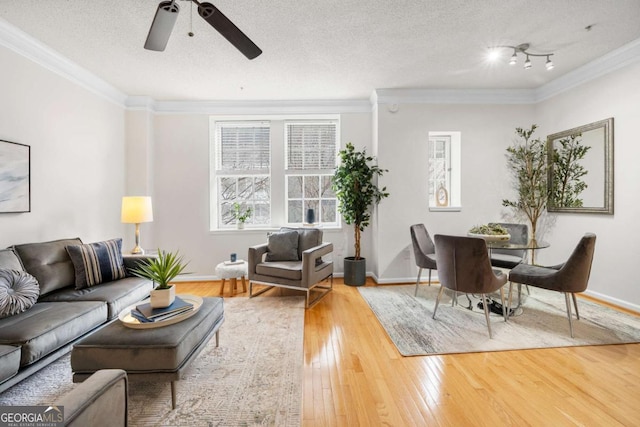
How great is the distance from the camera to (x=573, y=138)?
3738 mm

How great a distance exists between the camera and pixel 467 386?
1949 mm

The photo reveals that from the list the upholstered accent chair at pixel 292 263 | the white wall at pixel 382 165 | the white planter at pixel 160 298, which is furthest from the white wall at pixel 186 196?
the white planter at pixel 160 298

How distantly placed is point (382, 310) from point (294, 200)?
2.28 metres

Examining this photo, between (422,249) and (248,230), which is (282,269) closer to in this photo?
(248,230)

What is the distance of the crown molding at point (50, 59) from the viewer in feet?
8.64

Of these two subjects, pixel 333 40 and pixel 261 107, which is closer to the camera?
pixel 333 40

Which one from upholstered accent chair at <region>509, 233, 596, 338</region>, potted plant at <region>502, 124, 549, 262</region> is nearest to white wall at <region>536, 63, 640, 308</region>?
potted plant at <region>502, 124, 549, 262</region>

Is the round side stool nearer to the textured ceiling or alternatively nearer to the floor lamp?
the floor lamp

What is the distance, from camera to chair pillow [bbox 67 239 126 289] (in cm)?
271

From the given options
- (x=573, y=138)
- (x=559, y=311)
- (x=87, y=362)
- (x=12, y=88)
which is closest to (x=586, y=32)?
(x=573, y=138)

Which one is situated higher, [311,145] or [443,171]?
[311,145]

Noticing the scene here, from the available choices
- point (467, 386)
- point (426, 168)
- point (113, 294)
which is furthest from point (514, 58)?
point (113, 294)

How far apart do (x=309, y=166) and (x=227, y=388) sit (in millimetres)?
3431

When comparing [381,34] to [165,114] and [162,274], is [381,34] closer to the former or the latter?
[162,274]
